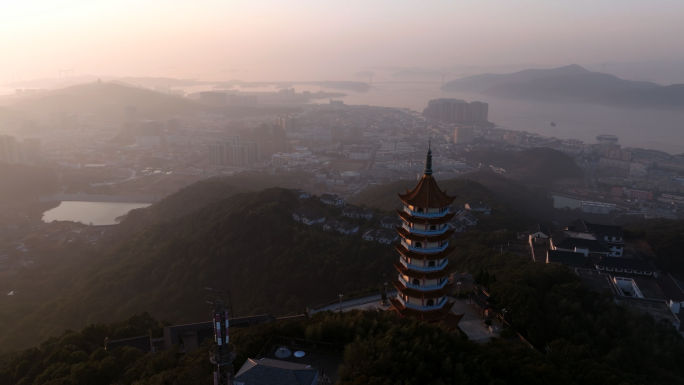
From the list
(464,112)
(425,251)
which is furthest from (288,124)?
(425,251)

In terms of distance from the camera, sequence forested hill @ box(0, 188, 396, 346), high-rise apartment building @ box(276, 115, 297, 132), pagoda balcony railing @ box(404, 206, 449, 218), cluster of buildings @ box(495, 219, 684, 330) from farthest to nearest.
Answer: high-rise apartment building @ box(276, 115, 297, 132) → forested hill @ box(0, 188, 396, 346) → cluster of buildings @ box(495, 219, 684, 330) → pagoda balcony railing @ box(404, 206, 449, 218)

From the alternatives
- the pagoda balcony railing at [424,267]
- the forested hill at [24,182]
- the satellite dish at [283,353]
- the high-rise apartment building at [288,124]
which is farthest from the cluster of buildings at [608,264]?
the high-rise apartment building at [288,124]

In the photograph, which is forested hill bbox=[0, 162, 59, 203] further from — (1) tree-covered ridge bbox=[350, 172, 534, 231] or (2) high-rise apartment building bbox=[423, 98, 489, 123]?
(2) high-rise apartment building bbox=[423, 98, 489, 123]

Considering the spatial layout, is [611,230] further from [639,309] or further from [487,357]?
[487,357]

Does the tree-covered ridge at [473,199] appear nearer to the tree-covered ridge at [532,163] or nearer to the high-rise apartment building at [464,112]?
the tree-covered ridge at [532,163]

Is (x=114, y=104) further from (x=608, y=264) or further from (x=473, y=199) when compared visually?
(x=608, y=264)

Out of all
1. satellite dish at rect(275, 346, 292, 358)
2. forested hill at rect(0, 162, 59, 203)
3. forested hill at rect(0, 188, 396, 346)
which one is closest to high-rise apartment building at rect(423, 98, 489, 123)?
forested hill at rect(0, 162, 59, 203)

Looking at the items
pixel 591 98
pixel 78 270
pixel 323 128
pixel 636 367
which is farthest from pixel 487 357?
pixel 591 98
